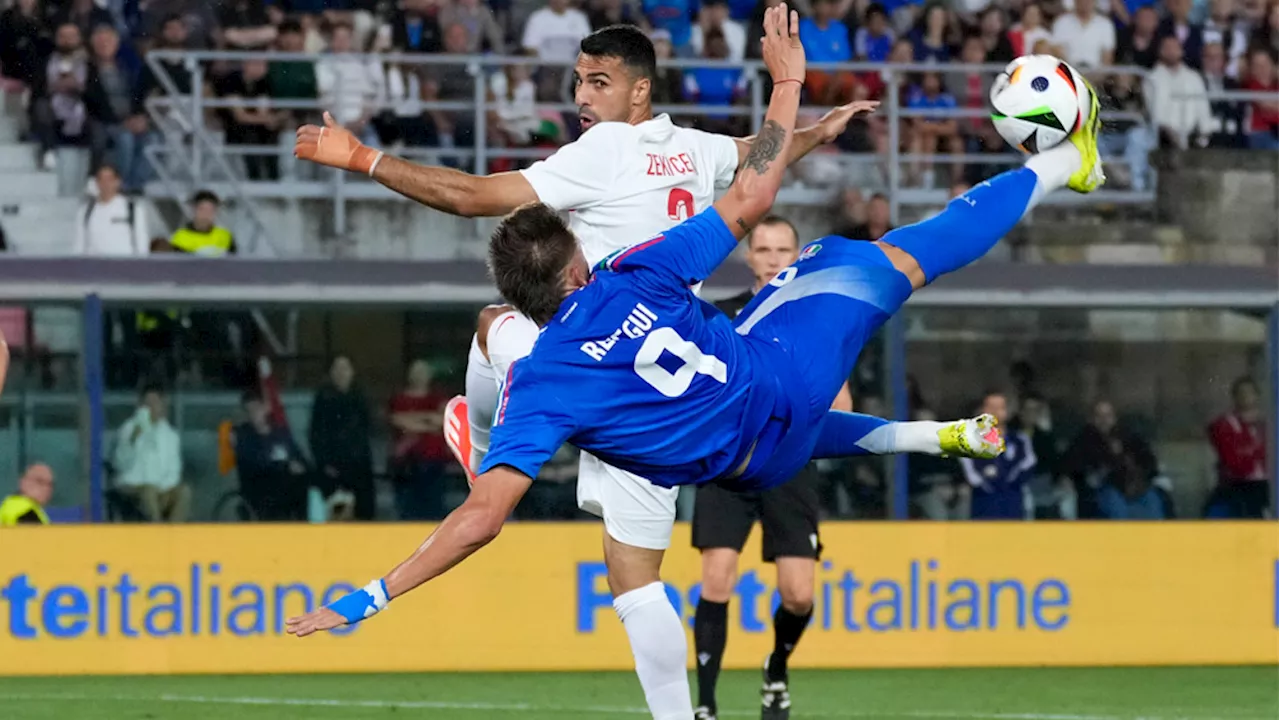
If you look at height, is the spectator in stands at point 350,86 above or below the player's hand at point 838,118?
A: below

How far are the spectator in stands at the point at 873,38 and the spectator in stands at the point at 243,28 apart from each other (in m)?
4.57

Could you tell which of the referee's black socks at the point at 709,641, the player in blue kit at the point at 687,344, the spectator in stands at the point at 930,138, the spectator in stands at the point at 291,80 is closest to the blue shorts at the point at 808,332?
the player in blue kit at the point at 687,344

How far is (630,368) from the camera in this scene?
667 centimetres

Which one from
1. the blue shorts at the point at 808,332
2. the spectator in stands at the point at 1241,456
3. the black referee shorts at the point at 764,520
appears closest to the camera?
the blue shorts at the point at 808,332

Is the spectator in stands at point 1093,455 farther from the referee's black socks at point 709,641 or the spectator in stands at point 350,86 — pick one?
the referee's black socks at point 709,641

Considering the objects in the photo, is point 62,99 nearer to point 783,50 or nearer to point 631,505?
point 631,505

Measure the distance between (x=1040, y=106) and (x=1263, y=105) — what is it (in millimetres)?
11208

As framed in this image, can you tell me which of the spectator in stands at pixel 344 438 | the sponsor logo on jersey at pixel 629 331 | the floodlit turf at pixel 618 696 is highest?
the sponsor logo on jersey at pixel 629 331

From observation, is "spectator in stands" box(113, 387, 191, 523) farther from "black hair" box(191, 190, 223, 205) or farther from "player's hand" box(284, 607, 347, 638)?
"player's hand" box(284, 607, 347, 638)

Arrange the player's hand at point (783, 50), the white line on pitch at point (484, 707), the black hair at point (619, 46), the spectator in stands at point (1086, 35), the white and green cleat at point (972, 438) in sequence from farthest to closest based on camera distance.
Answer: the spectator in stands at point (1086, 35) < the white line on pitch at point (484, 707) < the black hair at point (619, 46) < the white and green cleat at point (972, 438) < the player's hand at point (783, 50)

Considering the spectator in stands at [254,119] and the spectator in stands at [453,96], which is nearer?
the spectator in stands at [254,119]

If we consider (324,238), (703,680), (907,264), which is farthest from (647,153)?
(324,238)

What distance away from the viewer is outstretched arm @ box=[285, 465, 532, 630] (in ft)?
20.4

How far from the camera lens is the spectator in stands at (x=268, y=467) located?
46.7 feet
